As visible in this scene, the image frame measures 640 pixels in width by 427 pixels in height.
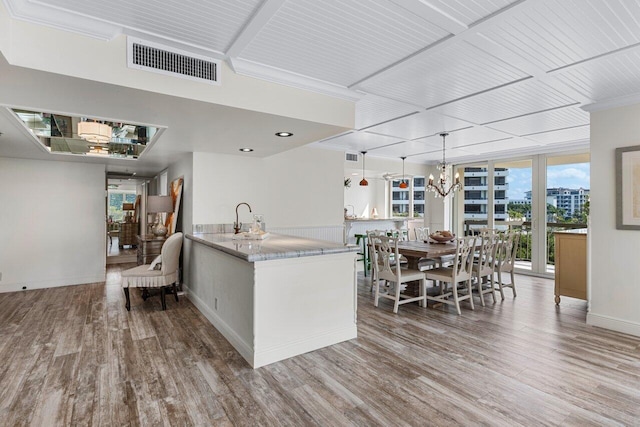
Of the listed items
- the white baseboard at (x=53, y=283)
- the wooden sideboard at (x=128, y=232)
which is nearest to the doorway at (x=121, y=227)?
the wooden sideboard at (x=128, y=232)

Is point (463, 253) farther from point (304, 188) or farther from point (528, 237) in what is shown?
point (528, 237)

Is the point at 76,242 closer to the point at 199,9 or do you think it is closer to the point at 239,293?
the point at 239,293

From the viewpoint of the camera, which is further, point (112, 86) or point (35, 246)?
point (35, 246)

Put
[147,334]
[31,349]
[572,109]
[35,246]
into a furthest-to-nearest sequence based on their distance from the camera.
A: [35,246]
[572,109]
[147,334]
[31,349]

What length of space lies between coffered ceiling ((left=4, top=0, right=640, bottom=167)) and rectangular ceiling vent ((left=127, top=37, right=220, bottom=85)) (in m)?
0.06

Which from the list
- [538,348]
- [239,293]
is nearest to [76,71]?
[239,293]

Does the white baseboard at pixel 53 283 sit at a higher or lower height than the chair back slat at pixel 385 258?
lower

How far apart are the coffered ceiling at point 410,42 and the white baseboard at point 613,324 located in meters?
2.32

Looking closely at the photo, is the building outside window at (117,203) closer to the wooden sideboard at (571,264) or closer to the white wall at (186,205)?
the white wall at (186,205)

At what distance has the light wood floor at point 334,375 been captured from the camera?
2115 mm

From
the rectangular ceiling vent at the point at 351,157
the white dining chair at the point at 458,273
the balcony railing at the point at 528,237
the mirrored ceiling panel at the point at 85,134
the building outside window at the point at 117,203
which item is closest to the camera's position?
the mirrored ceiling panel at the point at 85,134

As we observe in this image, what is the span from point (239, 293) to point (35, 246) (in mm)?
4530

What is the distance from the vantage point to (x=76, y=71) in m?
2.07

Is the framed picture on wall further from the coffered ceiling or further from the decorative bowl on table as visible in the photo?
the decorative bowl on table
